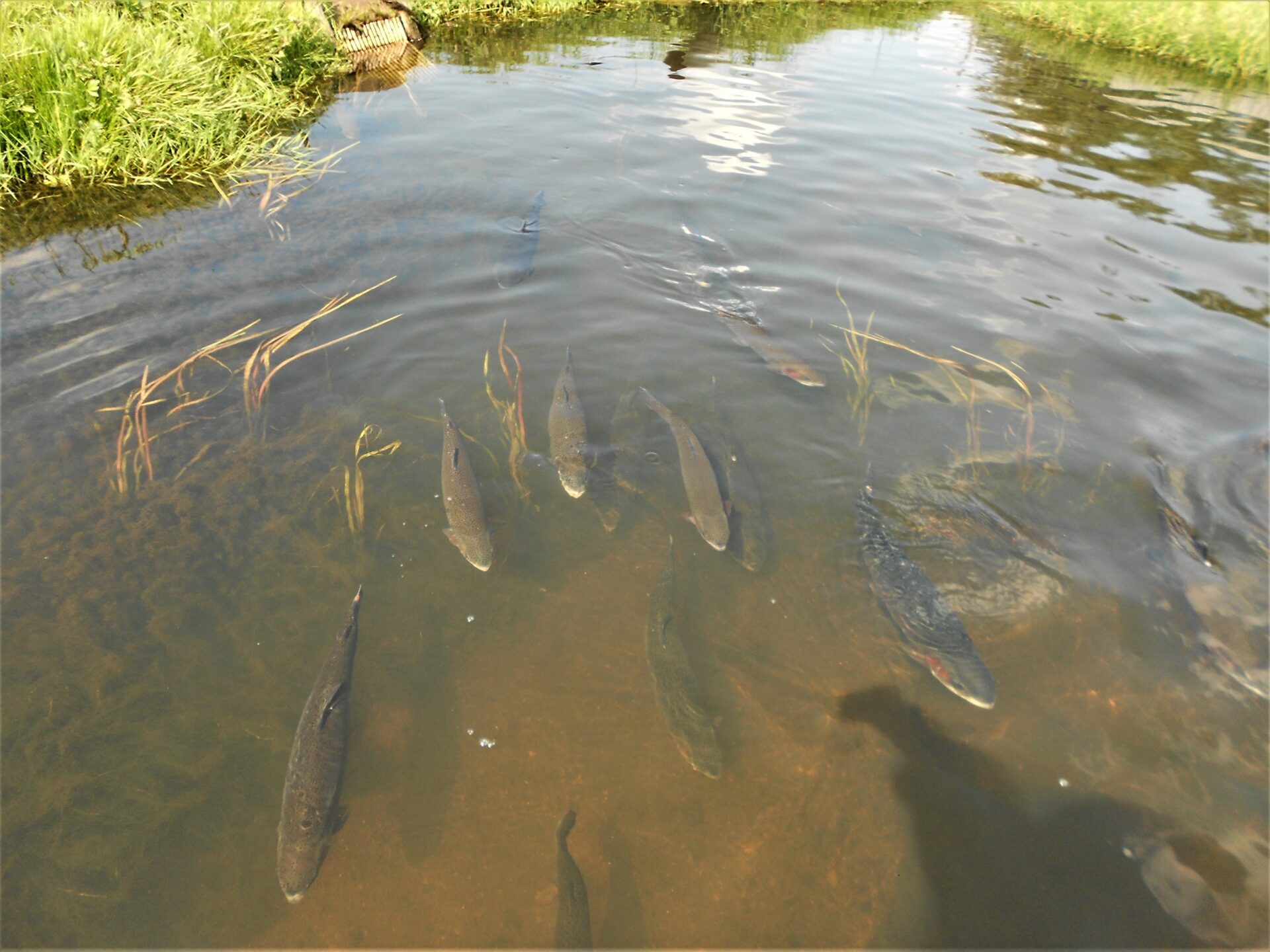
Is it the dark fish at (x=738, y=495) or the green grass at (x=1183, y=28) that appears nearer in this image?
the dark fish at (x=738, y=495)

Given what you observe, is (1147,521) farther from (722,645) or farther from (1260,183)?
(1260,183)

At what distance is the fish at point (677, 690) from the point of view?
348 centimetres

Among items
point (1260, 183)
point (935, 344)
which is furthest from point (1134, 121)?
point (935, 344)

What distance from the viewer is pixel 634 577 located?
4426 mm

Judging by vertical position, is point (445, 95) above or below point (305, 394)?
above

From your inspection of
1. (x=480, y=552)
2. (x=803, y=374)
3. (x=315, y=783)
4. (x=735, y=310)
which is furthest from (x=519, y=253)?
(x=315, y=783)

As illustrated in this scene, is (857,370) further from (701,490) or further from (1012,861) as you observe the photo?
(1012,861)

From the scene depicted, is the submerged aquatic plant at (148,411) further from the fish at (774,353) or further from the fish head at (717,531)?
the fish at (774,353)

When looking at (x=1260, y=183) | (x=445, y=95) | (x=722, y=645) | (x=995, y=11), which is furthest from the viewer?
(x=995, y=11)

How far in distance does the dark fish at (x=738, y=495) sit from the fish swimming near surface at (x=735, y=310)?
2.90 ft

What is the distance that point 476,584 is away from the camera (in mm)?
4297

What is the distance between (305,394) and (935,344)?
5.90 meters

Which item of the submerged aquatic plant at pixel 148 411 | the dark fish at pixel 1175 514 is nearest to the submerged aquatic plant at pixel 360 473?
the submerged aquatic plant at pixel 148 411

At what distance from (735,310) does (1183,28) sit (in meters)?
23.6
